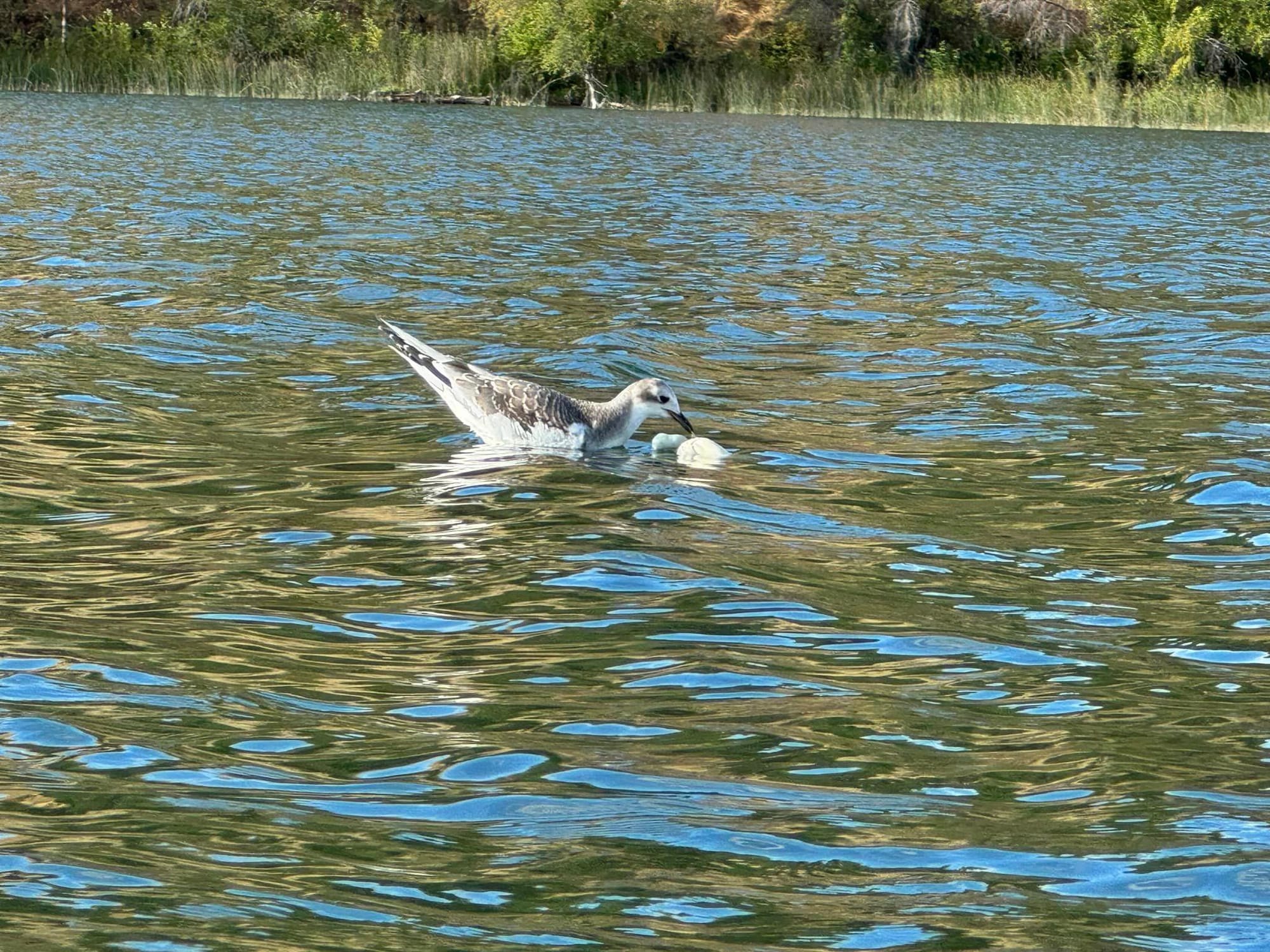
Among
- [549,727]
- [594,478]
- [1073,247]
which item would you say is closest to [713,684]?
[549,727]

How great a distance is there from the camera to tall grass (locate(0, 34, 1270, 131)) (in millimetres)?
50219

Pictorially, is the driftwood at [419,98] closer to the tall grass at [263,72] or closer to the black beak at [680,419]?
the tall grass at [263,72]

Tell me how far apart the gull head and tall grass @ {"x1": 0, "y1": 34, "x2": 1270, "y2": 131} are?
4255 cm

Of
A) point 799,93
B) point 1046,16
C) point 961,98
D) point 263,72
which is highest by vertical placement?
point 1046,16

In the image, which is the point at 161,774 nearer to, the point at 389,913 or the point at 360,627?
the point at 389,913

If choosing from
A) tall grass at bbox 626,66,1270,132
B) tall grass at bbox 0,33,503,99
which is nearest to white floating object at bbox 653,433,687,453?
tall grass at bbox 626,66,1270,132

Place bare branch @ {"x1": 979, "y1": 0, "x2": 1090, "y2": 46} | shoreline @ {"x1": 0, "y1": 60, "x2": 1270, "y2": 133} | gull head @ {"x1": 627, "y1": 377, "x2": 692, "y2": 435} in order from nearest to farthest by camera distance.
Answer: gull head @ {"x1": 627, "y1": 377, "x2": 692, "y2": 435}, shoreline @ {"x1": 0, "y1": 60, "x2": 1270, "y2": 133}, bare branch @ {"x1": 979, "y1": 0, "x2": 1090, "y2": 46}

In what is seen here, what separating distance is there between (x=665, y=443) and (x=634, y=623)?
3600 millimetres

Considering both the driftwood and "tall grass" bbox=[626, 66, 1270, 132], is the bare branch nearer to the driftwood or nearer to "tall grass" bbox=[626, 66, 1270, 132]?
"tall grass" bbox=[626, 66, 1270, 132]

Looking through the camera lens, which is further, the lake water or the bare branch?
the bare branch

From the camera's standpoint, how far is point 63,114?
133 feet

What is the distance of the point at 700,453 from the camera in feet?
31.7

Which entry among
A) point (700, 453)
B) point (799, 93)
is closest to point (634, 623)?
point (700, 453)

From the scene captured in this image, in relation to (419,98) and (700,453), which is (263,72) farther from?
(700,453)
